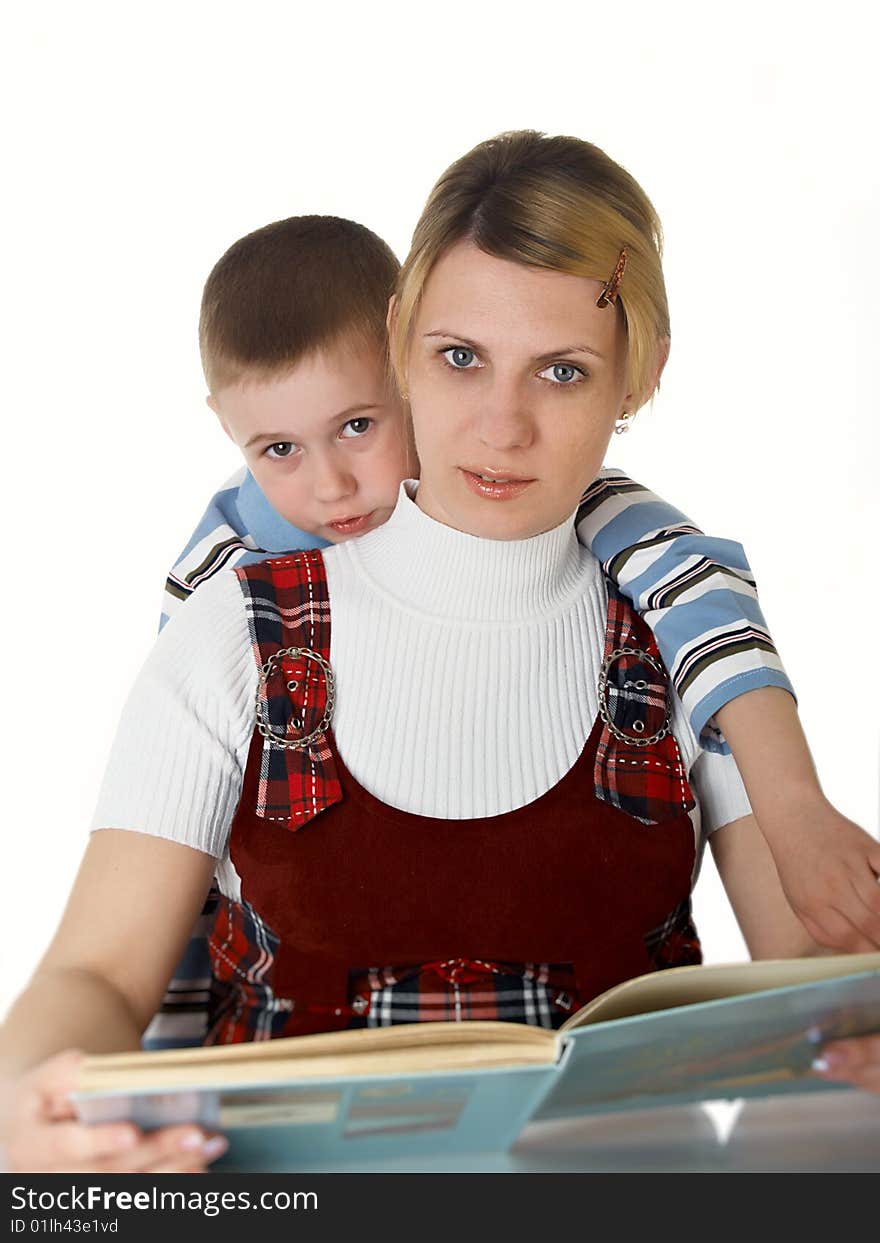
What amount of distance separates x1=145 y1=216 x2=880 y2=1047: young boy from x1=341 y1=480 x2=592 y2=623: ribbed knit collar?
0.10m

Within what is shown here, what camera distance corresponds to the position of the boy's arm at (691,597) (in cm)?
161

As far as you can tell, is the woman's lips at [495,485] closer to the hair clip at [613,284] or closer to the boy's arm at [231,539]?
the hair clip at [613,284]

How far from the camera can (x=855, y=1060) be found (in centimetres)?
141

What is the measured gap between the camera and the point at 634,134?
11.1 feet

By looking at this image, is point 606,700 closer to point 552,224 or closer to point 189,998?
point 552,224

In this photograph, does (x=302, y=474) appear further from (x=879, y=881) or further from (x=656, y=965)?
(x=879, y=881)

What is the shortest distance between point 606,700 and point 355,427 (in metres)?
0.55

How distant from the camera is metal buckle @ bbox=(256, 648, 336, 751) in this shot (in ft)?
5.32

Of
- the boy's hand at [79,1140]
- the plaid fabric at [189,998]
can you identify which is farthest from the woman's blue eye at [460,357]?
the boy's hand at [79,1140]

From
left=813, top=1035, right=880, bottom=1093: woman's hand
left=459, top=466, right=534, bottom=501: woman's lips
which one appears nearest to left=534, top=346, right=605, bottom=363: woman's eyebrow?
left=459, top=466, right=534, bottom=501: woman's lips

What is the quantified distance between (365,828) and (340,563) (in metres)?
0.33

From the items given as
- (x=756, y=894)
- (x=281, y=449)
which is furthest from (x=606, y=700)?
(x=281, y=449)

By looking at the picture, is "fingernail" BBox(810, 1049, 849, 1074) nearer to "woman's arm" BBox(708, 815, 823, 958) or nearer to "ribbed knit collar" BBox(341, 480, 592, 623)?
"woman's arm" BBox(708, 815, 823, 958)
